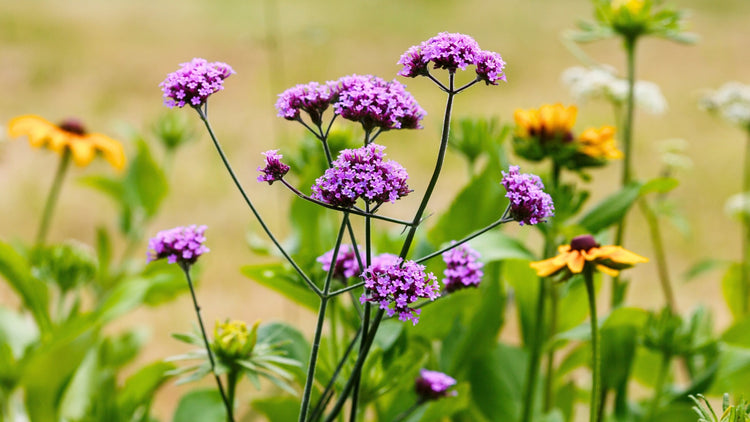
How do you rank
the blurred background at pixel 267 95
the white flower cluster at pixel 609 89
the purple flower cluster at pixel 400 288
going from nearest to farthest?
the purple flower cluster at pixel 400 288
the white flower cluster at pixel 609 89
the blurred background at pixel 267 95

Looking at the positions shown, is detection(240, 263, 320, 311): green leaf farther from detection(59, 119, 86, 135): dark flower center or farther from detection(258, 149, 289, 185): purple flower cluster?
detection(59, 119, 86, 135): dark flower center

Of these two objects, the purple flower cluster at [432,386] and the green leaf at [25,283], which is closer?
the purple flower cluster at [432,386]

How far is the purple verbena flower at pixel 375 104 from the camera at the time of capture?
29 cm

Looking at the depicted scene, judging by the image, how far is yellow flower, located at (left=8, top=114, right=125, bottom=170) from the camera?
712 millimetres

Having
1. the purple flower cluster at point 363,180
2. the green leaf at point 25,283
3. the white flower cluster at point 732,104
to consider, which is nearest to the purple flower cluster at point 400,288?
the purple flower cluster at point 363,180

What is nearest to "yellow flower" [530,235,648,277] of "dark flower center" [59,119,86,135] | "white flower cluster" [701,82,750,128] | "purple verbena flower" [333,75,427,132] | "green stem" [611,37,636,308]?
"purple verbena flower" [333,75,427,132]

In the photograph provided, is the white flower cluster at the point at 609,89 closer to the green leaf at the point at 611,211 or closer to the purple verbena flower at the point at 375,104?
the green leaf at the point at 611,211

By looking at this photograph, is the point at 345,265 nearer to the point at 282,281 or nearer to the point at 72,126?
the point at 282,281

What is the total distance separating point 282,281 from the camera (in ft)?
1.69

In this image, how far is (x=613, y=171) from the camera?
4.48 ft

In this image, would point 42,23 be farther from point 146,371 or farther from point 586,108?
point 146,371

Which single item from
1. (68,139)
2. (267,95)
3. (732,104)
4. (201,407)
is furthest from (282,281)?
(267,95)

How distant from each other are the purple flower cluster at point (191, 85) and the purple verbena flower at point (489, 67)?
4.1 inches

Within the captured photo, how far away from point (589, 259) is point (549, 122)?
0.19 m
